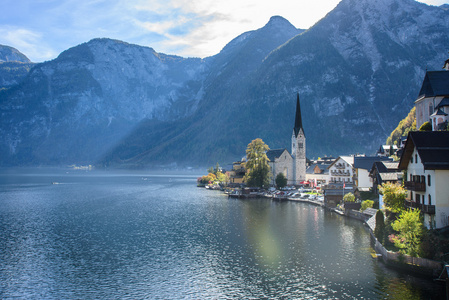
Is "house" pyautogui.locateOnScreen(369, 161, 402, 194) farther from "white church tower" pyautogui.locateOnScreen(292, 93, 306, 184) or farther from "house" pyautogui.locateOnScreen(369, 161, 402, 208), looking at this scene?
"white church tower" pyautogui.locateOnScreen(292, 93, 306, 184)

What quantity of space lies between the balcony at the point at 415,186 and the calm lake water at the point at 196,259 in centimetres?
1049

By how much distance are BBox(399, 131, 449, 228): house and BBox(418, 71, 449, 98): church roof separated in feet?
102

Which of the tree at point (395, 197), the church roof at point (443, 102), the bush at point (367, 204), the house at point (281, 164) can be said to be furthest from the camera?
the house at point (281, 164)

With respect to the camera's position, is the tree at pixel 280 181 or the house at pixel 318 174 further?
the tree at pixel 280 181

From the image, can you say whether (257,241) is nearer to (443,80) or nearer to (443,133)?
(443,133)

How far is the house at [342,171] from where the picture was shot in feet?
405

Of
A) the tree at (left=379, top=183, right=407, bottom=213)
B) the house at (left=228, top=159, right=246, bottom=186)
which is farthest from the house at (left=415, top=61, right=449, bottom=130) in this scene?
the house at (left=228, top=159, right=246, bottom=186)

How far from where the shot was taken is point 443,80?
75938mm

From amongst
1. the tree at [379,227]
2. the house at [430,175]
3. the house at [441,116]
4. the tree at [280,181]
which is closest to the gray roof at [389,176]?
the house at [441,116]

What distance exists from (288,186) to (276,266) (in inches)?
4257

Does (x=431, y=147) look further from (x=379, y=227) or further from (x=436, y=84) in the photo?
(x=436, y=84)

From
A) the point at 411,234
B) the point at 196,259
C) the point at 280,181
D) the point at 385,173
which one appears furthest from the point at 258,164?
the point at 411,234

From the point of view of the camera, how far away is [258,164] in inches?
5640

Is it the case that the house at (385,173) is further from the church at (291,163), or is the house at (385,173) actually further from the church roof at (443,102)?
the church at (291,163)
